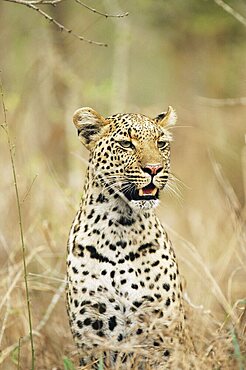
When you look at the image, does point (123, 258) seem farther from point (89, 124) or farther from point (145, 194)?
point (89, 124)

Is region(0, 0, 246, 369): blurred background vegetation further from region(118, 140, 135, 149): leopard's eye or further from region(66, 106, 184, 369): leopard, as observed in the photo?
region(118, 140, 135, 149): leopard's eye

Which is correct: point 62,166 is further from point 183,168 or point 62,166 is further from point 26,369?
point 26,369

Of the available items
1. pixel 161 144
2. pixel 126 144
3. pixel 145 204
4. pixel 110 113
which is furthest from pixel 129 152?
pixel 110 113

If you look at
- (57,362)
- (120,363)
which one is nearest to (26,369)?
(57,362)

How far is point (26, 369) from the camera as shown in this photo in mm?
7449

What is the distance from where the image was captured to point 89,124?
6.49 metres

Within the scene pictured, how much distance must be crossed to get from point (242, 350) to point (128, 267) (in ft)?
2.84

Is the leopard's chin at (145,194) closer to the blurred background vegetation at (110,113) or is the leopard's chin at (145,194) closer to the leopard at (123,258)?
the leopard at (123,258)

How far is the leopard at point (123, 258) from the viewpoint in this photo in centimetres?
618

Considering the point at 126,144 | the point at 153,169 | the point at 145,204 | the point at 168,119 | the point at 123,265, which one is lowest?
the point at 123,265

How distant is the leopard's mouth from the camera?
6.07m

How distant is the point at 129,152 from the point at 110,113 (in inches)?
211

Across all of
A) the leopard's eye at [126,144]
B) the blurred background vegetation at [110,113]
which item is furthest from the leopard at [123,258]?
the blurred background vegetation at [110,113]

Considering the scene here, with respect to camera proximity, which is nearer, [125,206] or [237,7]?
[125,206]
